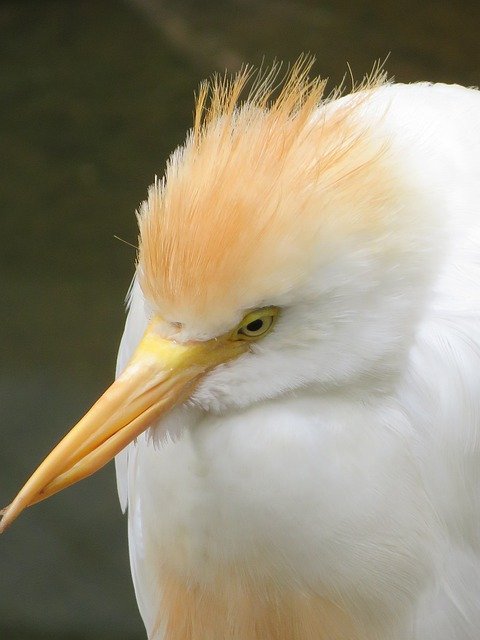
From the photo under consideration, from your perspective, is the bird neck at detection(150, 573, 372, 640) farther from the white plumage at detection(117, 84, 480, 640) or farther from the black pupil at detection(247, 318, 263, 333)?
the black pupil at detection(247, 318, 263, 333)

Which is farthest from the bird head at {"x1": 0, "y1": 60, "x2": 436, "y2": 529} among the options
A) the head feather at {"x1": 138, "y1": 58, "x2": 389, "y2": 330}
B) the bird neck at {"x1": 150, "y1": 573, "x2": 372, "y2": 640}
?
the bird neck at {"x1": 150, "y1": 573, "x2": 372, "y2": 640}

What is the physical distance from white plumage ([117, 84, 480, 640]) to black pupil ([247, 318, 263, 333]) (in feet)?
0.04

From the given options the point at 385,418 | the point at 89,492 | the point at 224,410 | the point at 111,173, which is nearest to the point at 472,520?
the point at 385,418

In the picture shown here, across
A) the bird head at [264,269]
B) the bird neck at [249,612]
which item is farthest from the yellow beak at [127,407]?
the bird neck at [249,612]

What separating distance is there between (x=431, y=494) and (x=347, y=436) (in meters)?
0.12

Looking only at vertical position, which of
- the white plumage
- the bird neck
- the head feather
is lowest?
the bird neck

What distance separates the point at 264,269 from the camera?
2.45 ft

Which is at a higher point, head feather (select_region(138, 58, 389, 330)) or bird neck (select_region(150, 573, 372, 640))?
head feather (select_region(138, 58, 389, 330))

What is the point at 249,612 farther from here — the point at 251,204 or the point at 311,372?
the point at 251,204

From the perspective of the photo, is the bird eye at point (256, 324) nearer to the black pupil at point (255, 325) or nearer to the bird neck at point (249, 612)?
the black pupil at point (255, 325)

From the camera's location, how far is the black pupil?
0.78 m

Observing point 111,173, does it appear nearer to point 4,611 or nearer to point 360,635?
point 4,611

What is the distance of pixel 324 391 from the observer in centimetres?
85

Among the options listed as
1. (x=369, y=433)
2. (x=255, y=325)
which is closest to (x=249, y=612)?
(x=369, y=433)
